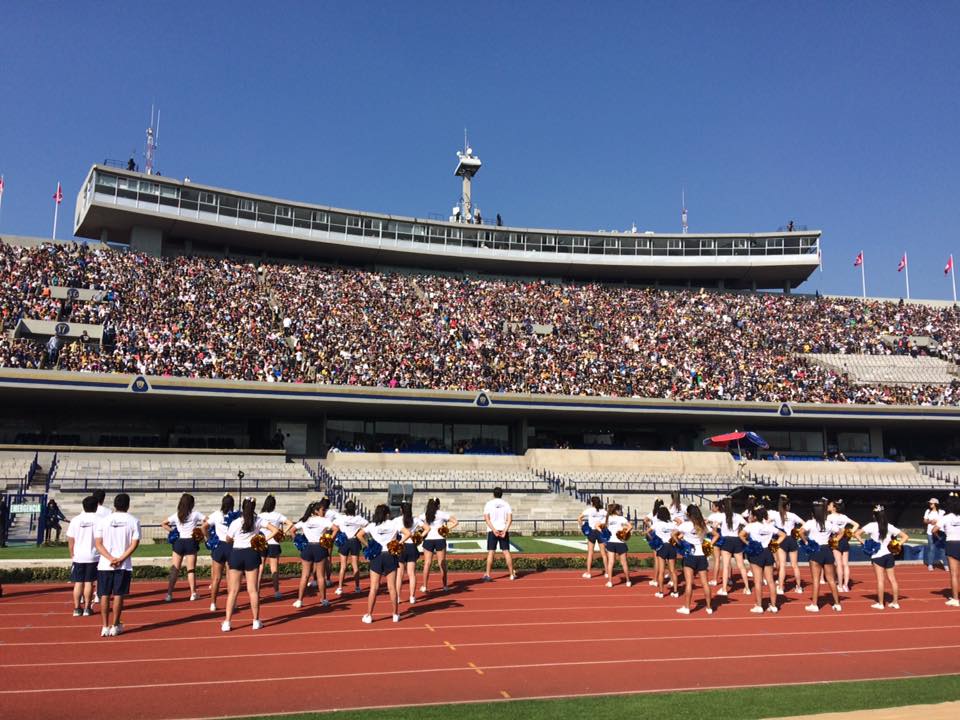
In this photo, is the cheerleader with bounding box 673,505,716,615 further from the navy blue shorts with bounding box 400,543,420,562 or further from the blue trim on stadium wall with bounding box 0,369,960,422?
the blue trim on stadium wall with bounding box 0,369,960,422

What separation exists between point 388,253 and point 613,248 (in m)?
17.3

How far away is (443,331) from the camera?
46.4m

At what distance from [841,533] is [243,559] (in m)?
10.6

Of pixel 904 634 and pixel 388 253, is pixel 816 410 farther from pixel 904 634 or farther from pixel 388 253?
pixel 904 634

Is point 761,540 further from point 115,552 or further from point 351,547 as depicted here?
point 115,552

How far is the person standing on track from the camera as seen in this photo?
35.9 feet

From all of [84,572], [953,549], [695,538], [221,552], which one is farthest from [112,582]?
[953,549]

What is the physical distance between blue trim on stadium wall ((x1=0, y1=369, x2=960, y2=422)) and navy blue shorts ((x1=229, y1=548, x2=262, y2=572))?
84.6 feet

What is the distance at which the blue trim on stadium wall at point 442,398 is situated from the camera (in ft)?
111

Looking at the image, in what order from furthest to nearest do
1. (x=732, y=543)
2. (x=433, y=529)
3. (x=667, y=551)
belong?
(x=433, y=529), (x=667, y=551), (x=732, y=543)

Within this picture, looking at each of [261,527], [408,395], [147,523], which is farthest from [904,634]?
[408,395]

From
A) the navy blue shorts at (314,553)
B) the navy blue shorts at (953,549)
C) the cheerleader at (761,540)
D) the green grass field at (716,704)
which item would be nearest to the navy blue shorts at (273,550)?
the navy blue shorts at (314,553)

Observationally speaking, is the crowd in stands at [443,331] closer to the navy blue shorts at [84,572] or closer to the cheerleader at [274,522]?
the cheerleader at [274,522]

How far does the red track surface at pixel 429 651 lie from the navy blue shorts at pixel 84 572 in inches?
31.2
